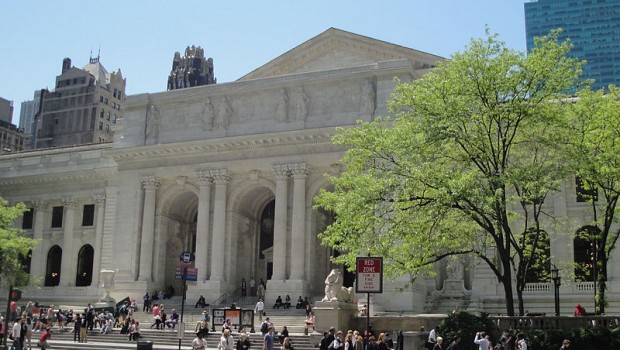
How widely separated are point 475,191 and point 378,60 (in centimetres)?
2747

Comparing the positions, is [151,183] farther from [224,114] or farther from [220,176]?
[224,114]

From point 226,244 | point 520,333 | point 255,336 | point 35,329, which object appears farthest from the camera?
point 226,244

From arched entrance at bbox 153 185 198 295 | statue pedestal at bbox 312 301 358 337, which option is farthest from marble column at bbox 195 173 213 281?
statue pedestal at bbox 312 301 358 337

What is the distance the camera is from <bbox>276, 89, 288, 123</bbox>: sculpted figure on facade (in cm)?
5025

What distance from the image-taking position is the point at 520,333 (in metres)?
24.6

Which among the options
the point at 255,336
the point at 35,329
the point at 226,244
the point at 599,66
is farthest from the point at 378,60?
the point at 599,66

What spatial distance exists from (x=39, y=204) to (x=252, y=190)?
22048 millimetres

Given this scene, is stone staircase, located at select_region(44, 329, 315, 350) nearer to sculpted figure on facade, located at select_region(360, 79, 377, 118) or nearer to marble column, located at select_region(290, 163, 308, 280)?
marble column, located at select_region(290, 163, 308, 280)

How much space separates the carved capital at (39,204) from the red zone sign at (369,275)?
4796cm

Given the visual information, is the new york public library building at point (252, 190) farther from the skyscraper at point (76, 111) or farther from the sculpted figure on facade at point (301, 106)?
the skyscraper at point (76, 111)

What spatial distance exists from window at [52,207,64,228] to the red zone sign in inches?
1856

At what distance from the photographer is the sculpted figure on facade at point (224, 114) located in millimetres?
52188

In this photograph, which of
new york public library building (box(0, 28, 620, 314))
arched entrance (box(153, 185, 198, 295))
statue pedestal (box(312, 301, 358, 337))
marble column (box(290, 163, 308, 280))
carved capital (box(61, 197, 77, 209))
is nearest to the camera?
statue pedestal (box(312, 301, 358, 337))

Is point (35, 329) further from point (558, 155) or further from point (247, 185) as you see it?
point (558, 155)
